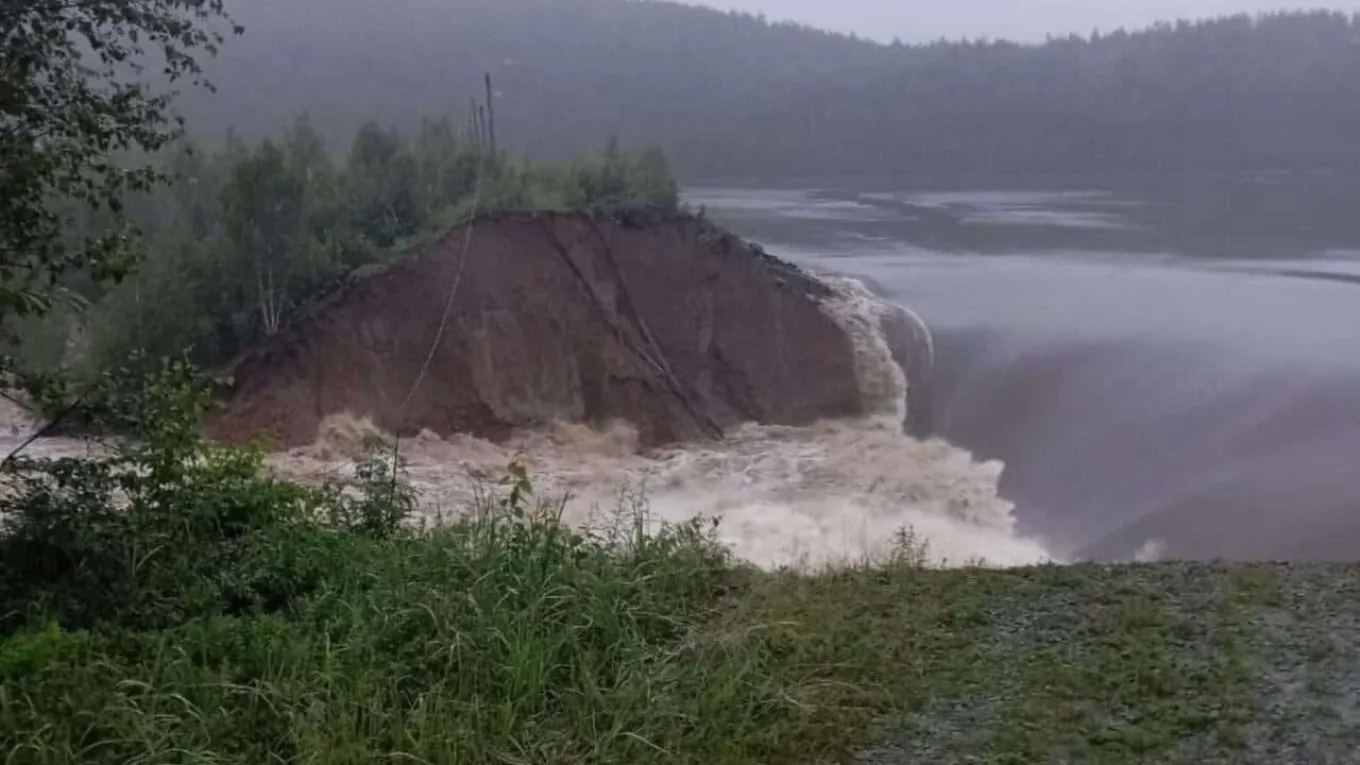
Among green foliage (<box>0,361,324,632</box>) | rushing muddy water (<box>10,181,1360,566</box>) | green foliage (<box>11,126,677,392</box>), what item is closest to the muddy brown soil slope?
rushing muddy water (<box>10,181,1360,566</box>)

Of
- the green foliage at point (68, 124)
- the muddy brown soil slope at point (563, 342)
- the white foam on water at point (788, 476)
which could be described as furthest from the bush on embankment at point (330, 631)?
the muddy brown soil slope at point (563, 342)

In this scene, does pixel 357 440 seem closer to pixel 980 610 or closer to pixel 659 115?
pixel 980 610

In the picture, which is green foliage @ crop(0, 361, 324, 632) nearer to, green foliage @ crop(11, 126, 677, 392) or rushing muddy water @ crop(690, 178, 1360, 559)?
rushing muddy water @ crop(690, 178, 1360, 559)

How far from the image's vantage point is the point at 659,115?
42.8m

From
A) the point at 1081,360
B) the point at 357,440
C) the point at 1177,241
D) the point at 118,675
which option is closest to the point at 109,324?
the point at 357,440

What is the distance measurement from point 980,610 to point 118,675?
345 cm

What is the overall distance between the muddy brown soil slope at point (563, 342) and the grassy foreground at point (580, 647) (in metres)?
12.3

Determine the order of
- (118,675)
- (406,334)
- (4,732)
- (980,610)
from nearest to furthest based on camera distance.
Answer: (4,732)
(118,675)
(980,610)
(406,334)

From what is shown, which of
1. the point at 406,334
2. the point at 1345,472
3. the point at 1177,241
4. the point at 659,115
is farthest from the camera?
the point at 659,115

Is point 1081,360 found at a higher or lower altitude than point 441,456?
higher

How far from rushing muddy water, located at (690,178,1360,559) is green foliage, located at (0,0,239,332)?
9.79 metres

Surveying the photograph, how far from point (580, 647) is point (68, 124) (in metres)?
3.26

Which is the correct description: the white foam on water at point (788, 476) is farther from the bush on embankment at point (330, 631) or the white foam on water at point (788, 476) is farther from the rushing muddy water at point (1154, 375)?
the bush on embankment at point (330, 631)

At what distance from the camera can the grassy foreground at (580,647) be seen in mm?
4590
